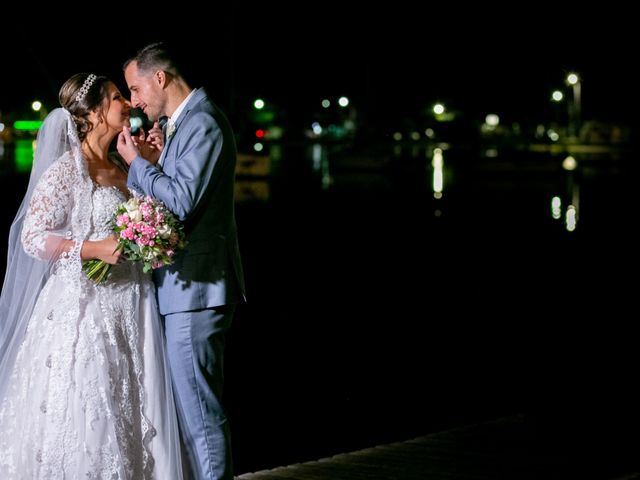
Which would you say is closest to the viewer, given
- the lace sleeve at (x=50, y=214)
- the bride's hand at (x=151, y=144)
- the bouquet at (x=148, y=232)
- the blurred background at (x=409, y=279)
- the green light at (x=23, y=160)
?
the bouquet at (x=148, y=232)

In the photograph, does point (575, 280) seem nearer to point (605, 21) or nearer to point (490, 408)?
point (490, 408)

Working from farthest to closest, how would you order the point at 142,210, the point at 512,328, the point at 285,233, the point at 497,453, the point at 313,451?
the point at 285,233 < the point at 512,328 < the point at 313,451 < the point at 497,453 < the point at 142,210

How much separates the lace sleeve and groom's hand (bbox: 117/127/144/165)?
0.77 feet

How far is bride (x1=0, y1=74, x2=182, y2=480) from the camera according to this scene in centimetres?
401

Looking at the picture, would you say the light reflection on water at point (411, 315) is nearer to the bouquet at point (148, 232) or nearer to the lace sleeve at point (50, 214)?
the lace sleeve at point (50, 214)

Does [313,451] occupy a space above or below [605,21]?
below

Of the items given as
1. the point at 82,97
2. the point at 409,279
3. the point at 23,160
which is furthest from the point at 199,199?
the point at 23,160

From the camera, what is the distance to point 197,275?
4062mm

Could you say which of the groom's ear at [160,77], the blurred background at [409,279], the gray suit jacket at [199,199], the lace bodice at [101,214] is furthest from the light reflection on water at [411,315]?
the groom's ear at [160,77]

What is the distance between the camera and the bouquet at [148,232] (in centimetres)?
378

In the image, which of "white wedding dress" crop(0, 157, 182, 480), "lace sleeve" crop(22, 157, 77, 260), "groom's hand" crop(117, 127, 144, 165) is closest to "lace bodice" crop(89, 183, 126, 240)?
"white wedding dress" crop(0, 157, 182, 480)

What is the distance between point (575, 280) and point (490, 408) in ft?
21.6

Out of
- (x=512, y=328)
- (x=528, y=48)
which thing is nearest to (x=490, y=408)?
(x=512, y=328)

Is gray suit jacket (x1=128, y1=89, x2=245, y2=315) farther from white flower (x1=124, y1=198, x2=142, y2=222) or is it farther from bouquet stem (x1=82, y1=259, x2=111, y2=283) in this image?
bouquet stem (x1=82, y1=259, x2=111, y2=283)
